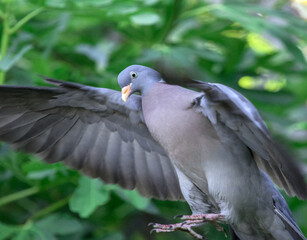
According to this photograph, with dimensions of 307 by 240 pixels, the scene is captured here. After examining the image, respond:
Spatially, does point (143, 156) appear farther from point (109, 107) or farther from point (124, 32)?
point (124, 32)

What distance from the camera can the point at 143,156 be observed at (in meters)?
3.27

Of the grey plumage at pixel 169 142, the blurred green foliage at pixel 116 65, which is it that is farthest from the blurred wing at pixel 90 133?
the blurred green foliage at pixel 116 65

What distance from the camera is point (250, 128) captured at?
7.98 ft

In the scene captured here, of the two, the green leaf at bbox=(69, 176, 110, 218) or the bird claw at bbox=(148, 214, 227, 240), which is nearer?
the bird claw at bbox=(148, 214, 227, 240)

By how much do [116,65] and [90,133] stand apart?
593 millimetres

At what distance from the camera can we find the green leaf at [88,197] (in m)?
3.16

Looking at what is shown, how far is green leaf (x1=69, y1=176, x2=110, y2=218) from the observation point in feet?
10.4

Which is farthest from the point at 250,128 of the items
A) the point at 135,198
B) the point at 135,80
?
the point at 135,198

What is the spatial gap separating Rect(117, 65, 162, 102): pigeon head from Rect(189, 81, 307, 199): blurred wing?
0.31 meters

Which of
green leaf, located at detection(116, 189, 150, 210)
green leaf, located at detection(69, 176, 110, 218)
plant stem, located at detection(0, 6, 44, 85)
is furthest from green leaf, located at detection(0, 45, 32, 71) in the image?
green leaf, located at detection(116, 189, 150, 210)

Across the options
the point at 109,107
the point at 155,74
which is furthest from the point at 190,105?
the point at 109,107

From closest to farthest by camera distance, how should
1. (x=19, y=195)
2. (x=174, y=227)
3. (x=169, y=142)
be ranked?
(x=174, y=227) < (x=169, y=142) < (x=19, y=195)

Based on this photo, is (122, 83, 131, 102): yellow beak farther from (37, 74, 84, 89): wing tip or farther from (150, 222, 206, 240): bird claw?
(150, 222, 206, 240): bird claw

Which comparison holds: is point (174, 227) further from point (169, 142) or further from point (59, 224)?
point (59, 224)
